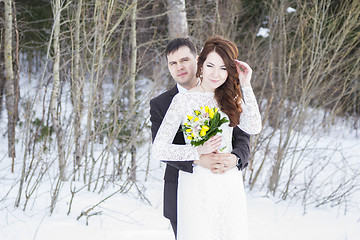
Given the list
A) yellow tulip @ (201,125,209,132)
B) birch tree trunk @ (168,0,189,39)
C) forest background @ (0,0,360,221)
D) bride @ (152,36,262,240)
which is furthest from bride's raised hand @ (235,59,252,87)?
birch tree trunk @ (168,0,189,39)

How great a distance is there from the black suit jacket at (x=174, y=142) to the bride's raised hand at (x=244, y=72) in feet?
0.89

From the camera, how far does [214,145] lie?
2.07 meters

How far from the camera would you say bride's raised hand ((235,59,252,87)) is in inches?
85.0

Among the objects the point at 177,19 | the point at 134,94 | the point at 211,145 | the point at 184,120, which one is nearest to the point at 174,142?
the point at 184,120

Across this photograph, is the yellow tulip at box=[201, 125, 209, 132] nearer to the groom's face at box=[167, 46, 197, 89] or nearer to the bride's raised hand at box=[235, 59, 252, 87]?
the bride's raised hand at box=[235, 59, 252, 87]

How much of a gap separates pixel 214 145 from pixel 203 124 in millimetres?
140

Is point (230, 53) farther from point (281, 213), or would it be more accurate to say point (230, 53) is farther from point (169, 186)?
point (281, 213)

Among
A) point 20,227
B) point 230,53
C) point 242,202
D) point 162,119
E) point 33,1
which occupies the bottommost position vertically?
point 20,227

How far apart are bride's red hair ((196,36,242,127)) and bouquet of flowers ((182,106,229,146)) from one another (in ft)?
0.38

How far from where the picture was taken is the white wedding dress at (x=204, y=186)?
82.7 inches

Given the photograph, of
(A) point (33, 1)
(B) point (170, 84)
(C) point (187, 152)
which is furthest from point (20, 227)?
(A) point (33, 1)

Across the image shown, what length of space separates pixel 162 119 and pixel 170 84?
4.03 m

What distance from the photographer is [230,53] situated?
213cm

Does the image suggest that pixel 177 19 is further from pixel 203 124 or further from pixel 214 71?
pixel 203 124
